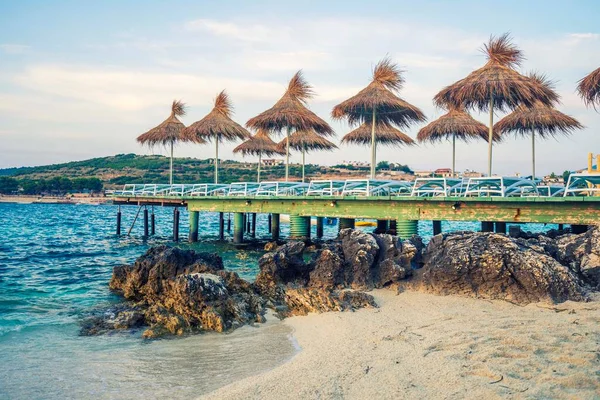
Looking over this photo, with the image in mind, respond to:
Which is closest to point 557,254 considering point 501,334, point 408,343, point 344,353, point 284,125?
point 501,334

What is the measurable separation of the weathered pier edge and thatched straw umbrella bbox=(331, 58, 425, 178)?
156 inches

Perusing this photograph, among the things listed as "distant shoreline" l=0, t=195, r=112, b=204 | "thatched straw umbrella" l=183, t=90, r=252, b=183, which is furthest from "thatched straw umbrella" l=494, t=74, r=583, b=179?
"distant shoreline" l=0, t=195, r=112, b=204

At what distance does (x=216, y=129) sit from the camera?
2728 cm

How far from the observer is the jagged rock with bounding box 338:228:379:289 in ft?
34.3

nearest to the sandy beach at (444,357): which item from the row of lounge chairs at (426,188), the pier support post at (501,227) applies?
the row of lounge chairs at (426,188)

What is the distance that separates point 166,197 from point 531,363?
2322 centimetres

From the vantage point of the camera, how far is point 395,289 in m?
10.0

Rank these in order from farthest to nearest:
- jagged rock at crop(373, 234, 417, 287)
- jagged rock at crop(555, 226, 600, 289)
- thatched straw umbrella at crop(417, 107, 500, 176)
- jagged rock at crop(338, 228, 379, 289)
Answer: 1. thatched straw umbrella at crop(417, 107, 500, 176)
2. jagged rock at crop(338, 228, 379, 289)
3. jagged rock at crop(373, 234, 417, 287)
4. jagged rock at crop(555, 226, 600, 289)

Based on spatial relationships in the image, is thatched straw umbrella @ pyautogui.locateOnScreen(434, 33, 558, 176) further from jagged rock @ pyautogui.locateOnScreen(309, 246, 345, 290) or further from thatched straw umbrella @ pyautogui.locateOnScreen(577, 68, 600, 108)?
jagged rock @ pyautogui.locateOnScreen(309, 246, 345, 290)

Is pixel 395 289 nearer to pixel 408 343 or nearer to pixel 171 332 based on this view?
pixel 408 343

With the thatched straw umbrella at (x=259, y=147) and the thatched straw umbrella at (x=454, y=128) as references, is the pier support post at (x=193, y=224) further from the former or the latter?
the thatched straw umbrella at (x=454, y=128)

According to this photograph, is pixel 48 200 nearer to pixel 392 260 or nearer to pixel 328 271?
pixel 328 271

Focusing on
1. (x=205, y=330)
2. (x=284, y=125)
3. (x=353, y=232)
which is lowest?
(x=205, y=330)

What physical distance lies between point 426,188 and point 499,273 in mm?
8229
